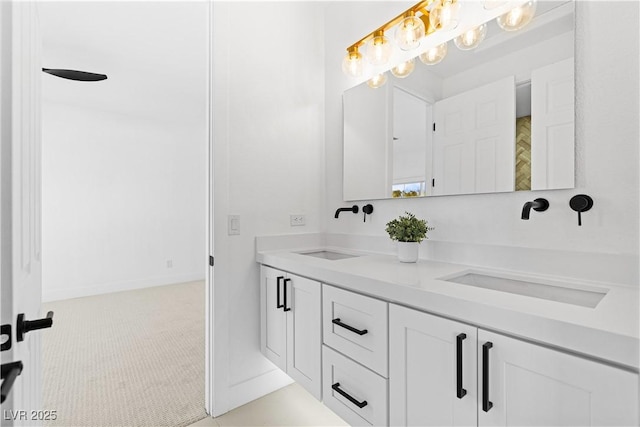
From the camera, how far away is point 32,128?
0.96m

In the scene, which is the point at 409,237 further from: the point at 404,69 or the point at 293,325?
the point at 404,69

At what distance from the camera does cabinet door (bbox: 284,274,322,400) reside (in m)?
1.49

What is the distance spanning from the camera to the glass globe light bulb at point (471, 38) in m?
1.44

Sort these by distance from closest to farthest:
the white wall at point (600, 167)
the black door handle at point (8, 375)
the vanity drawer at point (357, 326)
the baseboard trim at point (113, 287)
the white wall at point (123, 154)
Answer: the black door handle at point (8, 375), the white wall at point (600, 167), the vanity drawer at point (357, 326), the white wall at point (123, 154), the baseboard trim at point (113, 287)

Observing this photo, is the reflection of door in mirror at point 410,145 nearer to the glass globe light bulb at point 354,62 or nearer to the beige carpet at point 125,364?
the glass globe light bulb at point 354,62

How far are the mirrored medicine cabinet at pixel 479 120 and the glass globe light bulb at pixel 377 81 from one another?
0.08 ft

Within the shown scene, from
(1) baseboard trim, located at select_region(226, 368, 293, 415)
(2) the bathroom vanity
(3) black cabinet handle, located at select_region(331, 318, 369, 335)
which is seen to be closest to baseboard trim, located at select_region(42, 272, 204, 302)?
(1) baseboard trim, located at select_region(226, 368, 293, 415)

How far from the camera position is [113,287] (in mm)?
4414

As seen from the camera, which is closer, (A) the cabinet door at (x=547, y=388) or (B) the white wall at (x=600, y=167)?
(A) the cabinet door at (x=547, y=388)

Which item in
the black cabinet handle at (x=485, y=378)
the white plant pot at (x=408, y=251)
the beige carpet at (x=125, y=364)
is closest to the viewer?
the black cabinet handle at (x=485, y=378)

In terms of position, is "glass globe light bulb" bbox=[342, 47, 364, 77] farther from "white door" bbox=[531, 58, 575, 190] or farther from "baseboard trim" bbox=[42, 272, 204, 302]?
"baseboard trim" bbox=[42, 272, 204, 302]

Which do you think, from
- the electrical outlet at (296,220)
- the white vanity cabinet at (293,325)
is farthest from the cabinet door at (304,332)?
the electrical outlet at (296,220)

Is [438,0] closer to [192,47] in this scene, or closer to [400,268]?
[400,268]

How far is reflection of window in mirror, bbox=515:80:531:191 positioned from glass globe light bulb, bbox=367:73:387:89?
0.76 m
